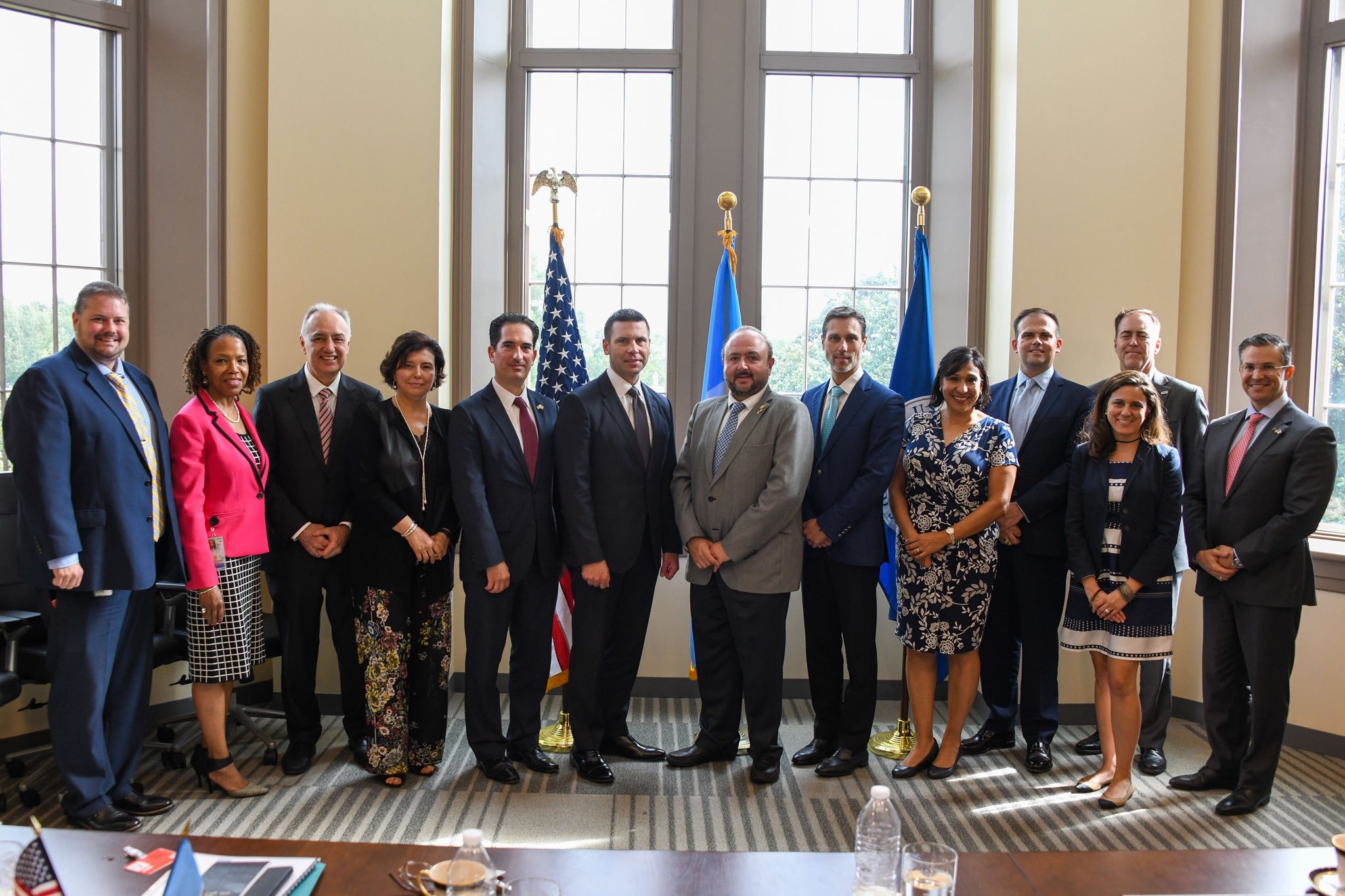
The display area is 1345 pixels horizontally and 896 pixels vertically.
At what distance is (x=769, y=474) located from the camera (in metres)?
3.50

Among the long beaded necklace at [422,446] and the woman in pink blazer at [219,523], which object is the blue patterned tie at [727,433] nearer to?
the long beaded necklace at [422,446]

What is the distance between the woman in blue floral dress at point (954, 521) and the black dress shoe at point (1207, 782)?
83 cm

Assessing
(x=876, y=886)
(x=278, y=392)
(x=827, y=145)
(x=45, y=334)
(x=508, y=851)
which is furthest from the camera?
(x=827, y=145)

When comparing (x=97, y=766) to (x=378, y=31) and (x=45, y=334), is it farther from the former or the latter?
(x=378, y=31)

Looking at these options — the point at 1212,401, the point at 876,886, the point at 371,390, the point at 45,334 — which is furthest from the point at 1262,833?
the point at 45,334

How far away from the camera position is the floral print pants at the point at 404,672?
11.2ft

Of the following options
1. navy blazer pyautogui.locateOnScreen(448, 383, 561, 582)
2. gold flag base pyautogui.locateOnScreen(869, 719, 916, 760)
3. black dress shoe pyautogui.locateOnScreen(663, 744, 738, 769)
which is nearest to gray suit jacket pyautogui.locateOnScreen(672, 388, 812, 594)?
navy blazer pyautogui.locateOnScreen(448, 383, 561, 582)

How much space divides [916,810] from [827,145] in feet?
11.1

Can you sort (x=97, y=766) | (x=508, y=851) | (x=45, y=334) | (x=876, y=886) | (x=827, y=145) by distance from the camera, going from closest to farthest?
(x=876, y=886) → (x=508, y=851) → (x=97, y=766) → (x=45, y=334) → (x=827, y=145)

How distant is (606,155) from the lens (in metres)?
4.97

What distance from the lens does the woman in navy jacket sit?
10.9ft

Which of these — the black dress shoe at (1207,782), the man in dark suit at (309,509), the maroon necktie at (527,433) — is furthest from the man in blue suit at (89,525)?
the black dress shoe at (1207,782)

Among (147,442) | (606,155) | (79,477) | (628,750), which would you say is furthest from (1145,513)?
(79,477)

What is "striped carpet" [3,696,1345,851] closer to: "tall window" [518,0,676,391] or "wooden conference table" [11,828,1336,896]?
"wooden conference table" [11,828,1336,896]
